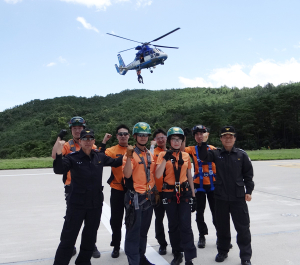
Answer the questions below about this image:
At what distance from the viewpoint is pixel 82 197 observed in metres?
3.36

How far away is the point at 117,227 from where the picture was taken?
14.1 ft

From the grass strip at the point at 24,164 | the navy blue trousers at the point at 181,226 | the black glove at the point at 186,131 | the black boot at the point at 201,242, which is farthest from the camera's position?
the grass strip at the point at 24,164

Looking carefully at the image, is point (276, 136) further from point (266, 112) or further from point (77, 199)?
point (77, 199)

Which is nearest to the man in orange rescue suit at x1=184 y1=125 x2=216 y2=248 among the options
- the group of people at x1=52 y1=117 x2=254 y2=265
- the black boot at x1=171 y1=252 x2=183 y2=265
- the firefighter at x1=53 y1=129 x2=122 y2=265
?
the group of people at x1=52 y1=117 x2=254 y2=265

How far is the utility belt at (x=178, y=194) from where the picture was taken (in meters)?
3.75

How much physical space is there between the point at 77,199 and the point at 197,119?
51.8 meters

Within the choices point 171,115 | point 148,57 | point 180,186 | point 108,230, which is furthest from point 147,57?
point 171,115

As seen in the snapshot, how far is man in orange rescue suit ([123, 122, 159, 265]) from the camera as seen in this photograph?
345 centimetres

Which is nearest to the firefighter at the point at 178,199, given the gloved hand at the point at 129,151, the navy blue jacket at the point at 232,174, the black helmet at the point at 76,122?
the navy blue jacket at the point at 232,174

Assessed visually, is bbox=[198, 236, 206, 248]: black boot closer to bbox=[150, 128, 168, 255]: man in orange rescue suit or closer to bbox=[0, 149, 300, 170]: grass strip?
bbox=[150, 128, 168, 255]: man in orange rescue suit

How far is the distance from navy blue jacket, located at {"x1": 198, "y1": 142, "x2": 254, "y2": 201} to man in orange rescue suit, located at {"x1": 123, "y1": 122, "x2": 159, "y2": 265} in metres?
0.91

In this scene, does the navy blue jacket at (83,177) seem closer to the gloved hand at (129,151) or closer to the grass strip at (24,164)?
the gloved hand at (129,151)

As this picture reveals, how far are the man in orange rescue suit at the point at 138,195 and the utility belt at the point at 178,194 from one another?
166mm

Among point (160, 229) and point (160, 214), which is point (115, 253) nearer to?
point (160, 229)
